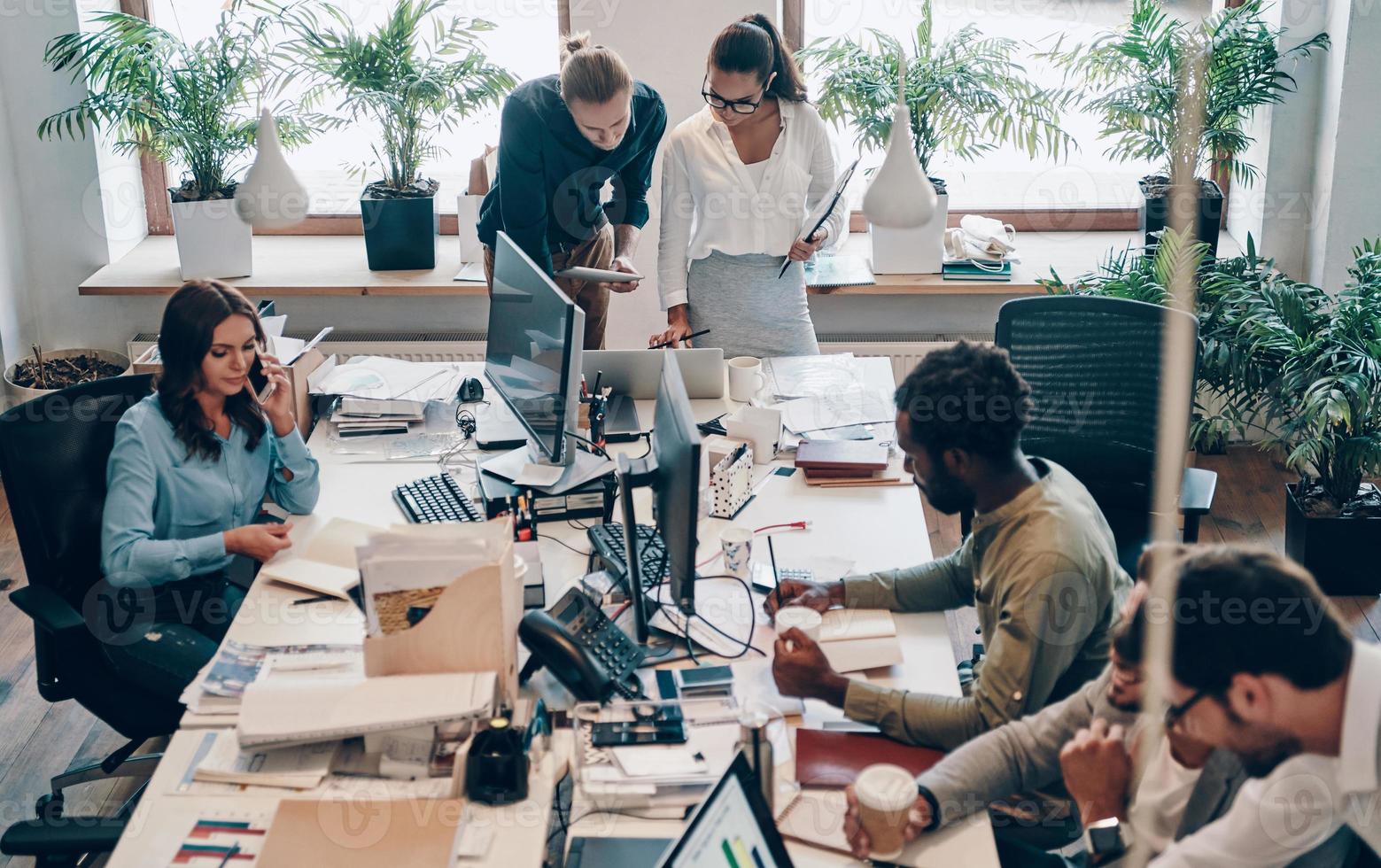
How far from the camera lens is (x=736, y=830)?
5.26 feet

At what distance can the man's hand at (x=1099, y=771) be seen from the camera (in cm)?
178

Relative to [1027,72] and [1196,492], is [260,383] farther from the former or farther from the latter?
[1027,72]

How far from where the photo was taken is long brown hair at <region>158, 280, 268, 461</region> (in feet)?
8.88

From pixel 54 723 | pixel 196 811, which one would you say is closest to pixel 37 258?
pixel 54 723

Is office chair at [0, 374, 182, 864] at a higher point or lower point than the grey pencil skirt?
lower

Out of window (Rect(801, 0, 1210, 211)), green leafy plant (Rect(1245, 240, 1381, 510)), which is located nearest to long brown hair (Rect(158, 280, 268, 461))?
window (Rect(801, 0, 1210, 211))

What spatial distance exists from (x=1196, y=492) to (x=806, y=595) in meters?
1.05

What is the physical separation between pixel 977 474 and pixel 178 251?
3.50m

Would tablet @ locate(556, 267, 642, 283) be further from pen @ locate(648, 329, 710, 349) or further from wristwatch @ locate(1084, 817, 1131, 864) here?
wristwatch @ locate(1084, 817, 1131, 864)

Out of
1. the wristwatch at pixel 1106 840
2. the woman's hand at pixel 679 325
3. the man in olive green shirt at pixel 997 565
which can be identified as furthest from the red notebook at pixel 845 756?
the woman's hand at pixel 679 325

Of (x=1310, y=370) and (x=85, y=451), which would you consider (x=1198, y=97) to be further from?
(x=85, y=451)

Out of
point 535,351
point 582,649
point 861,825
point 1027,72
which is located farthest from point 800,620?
point 1027,72

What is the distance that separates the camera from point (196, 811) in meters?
1.89

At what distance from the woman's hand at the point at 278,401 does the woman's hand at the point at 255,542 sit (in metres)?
0.30
